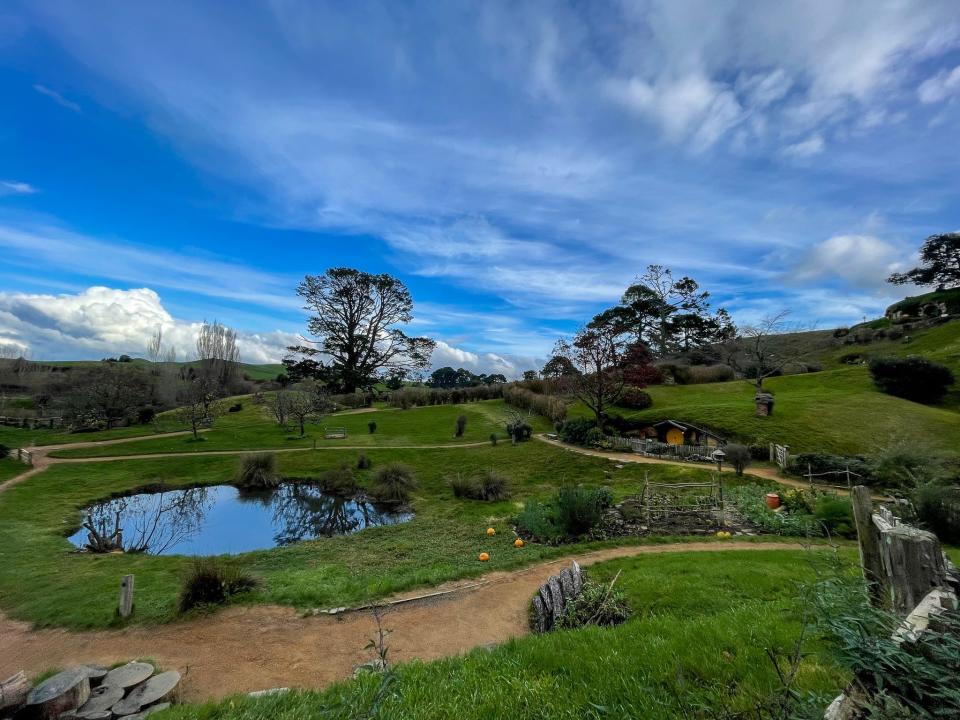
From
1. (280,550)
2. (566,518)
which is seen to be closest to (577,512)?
(566,518)

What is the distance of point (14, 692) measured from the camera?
5004 millimetres

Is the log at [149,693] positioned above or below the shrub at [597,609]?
below

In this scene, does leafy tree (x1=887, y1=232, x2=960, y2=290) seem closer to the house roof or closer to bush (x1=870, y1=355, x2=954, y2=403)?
bush (x1=870, y1=355, x2=954, y2=403)

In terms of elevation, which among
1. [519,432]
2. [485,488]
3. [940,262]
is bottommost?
[485,488]

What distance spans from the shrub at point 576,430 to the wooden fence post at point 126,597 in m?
24.0

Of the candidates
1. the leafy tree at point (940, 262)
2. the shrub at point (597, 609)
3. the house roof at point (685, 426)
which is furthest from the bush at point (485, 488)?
the leafy tree at point (940, 262)

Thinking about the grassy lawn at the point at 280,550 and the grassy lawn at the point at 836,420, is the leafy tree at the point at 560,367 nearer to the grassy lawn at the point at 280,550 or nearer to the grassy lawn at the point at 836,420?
the grassy lawn at the point at 836,420

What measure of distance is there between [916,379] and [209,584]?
4012cm

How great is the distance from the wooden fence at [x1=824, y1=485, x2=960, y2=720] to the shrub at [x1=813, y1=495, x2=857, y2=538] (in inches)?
427

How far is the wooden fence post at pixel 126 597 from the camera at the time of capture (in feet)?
27.0

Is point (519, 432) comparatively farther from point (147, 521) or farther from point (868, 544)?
point (868, 544)

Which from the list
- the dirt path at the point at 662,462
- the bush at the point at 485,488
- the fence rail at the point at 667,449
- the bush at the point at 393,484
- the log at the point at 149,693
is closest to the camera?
the log at the point at 149,693

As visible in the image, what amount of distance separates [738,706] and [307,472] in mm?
24386

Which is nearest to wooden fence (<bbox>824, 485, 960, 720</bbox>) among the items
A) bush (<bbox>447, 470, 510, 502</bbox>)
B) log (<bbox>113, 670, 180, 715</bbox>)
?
log (<bbox>113, 670, 180, 715</bbox>)
